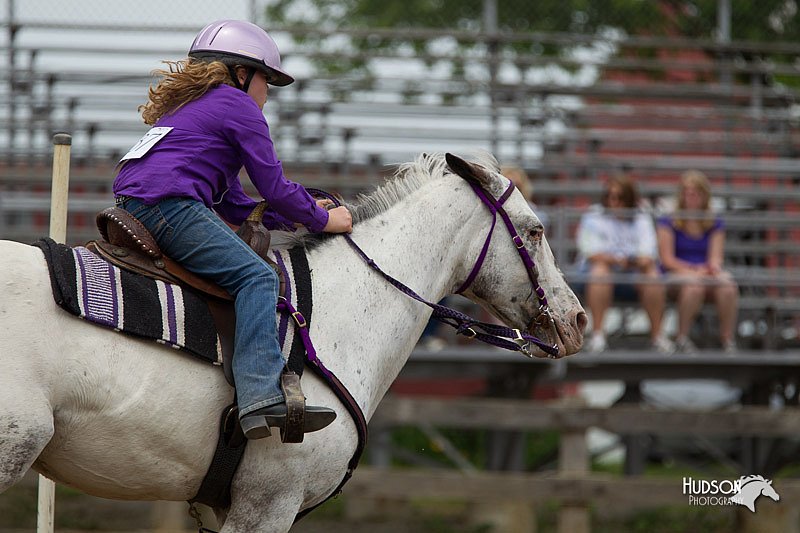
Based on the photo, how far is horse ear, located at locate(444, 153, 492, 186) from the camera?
4.03 meters

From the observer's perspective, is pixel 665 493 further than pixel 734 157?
No

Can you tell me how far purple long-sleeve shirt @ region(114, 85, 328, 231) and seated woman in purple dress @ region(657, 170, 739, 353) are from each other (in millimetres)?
5610

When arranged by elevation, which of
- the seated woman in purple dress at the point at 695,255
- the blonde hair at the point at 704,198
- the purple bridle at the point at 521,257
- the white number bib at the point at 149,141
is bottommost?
the seated woman in purple dress at the point at 695,255

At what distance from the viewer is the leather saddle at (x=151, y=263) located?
347 centimetres

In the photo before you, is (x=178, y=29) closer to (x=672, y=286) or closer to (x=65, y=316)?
(x=672, y=286)

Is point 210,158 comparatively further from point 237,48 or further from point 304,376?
point 304,376

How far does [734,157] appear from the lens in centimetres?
1225

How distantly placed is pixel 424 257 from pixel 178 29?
722 cm

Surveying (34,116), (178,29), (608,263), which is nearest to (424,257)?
(608,263)

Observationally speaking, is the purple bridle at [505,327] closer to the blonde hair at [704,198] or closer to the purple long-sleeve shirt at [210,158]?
the purple long-sleeve shirt at [210,158]

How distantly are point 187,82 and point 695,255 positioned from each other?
20.2 ft

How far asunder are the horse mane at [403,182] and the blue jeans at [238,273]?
18.7 inches

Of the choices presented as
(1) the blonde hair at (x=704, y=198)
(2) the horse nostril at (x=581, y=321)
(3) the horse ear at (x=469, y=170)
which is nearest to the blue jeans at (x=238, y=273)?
(3) the horse ear at (x=469, y=170)

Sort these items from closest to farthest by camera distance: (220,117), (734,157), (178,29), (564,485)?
1. (220,117)
2. (564,485)
3. (178,29)
4. (734,157)
